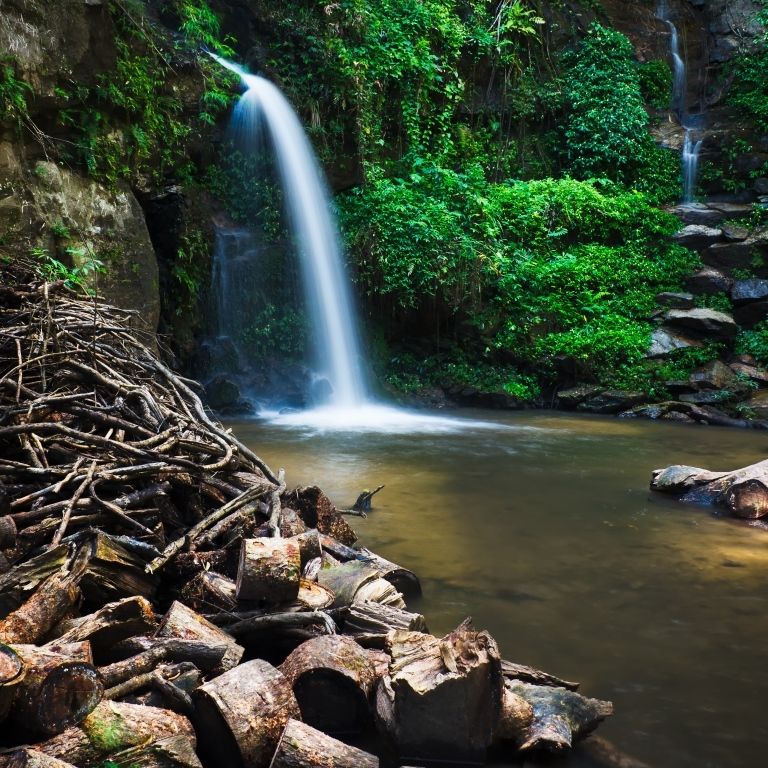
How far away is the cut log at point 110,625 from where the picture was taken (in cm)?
245

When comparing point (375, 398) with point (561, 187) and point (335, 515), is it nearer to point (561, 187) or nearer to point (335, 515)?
point (561, 187)

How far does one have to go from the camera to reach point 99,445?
3.46m

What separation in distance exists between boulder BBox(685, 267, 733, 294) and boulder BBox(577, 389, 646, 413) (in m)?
3.32

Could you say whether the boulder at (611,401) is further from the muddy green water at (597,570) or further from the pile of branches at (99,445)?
the pile of branches at (99,445)

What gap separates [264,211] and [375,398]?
3825mm

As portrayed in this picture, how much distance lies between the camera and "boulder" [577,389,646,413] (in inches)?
480

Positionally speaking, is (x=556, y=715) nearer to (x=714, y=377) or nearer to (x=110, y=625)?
(x=110, y=625)

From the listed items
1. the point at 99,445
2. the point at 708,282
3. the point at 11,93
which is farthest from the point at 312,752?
the point at 708,282

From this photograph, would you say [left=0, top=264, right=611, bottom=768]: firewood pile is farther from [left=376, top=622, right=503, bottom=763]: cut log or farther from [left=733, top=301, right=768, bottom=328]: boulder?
[left=733, top=301, right=768, bottom=328]: boulder

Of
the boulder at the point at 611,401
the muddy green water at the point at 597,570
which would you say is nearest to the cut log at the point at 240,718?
the muddy green water at the point at 597,570

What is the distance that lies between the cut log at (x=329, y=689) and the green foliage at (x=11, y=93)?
23.3ft

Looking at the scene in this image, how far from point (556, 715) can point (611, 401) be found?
10.3 metres

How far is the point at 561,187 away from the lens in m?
15.0

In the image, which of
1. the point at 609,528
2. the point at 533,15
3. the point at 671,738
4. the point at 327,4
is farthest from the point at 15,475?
the point at 533,15
